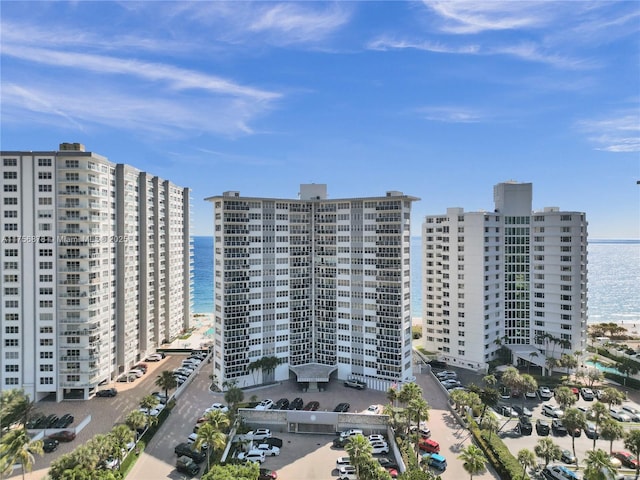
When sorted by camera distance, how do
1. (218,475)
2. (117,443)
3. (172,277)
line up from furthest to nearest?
(172,277) → (117,443) → (218,475)

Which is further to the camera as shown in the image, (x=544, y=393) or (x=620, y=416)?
(x=544, y=393)

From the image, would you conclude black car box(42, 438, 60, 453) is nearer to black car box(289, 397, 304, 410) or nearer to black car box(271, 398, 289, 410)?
black car box(271, 398, 289, 410)

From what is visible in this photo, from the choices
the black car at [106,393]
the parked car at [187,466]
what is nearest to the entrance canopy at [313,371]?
the parked car at [187,466]

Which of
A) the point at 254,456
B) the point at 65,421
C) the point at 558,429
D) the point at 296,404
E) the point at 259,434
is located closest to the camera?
the point at 254,456

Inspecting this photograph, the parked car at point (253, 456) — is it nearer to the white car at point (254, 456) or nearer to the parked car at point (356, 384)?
the white car at point (254, 456)

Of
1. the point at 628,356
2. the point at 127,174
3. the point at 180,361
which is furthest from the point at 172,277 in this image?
the point at 628,356

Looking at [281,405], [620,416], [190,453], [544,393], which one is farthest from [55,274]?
[620,416]

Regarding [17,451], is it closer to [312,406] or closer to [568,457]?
[312,406]

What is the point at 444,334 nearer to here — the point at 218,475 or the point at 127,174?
the point at 218,475
